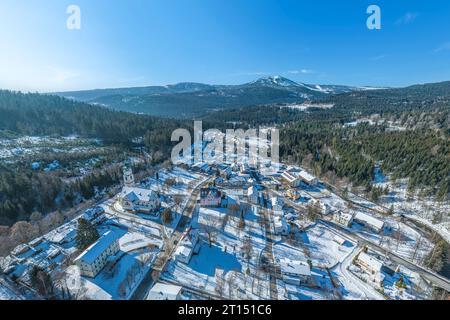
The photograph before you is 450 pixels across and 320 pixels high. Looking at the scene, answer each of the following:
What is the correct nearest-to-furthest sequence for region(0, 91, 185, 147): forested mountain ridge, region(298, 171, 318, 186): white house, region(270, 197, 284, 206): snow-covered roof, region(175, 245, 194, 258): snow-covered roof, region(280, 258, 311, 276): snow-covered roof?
1. region(280, 258, 311, 276): snow-covered roof
2. region(175, 245, 194, 258): snow-covered roof
3. region(270, 197, 284, 206): snow-covered roof
4. region(298, 171, 318, 186): white house
5. region(0, 91, 185, 147): forested mountain ridge

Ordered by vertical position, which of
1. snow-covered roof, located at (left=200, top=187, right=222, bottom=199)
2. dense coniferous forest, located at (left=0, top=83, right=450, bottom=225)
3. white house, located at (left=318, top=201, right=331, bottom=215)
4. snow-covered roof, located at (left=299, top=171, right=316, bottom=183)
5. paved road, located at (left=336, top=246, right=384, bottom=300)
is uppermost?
dense coniferous forest, located at (left=0, top=83, right=450, bottom=225)

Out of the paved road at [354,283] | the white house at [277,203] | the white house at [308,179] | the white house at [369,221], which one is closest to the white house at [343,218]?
the white house at [369,221]

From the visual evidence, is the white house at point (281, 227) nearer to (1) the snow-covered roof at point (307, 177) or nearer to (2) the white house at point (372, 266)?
(2) the white house at point (372, 266)

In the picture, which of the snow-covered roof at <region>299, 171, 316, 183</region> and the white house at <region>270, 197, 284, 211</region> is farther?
the snow-covered roof at <region>299, 171, 316, 183</region>

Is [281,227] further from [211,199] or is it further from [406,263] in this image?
[406,263]

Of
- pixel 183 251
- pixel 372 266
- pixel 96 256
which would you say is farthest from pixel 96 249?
pixel 372 266

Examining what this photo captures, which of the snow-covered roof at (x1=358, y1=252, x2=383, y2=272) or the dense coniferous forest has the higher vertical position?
the dense coniferous forest

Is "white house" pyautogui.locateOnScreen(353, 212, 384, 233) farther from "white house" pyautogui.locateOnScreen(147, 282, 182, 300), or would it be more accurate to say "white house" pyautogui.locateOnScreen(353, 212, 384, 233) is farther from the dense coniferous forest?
"white house" pyautogui.locateOnScreen(147, 282, 182, 300)

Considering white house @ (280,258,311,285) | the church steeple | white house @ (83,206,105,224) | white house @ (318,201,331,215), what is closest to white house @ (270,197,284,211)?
white house @ (318,201,331,215)

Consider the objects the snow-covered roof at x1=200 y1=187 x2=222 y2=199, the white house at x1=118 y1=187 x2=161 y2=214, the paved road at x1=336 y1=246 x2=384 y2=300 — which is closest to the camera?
the paved road at x1=336 y1=246 x2=384 y2=300
